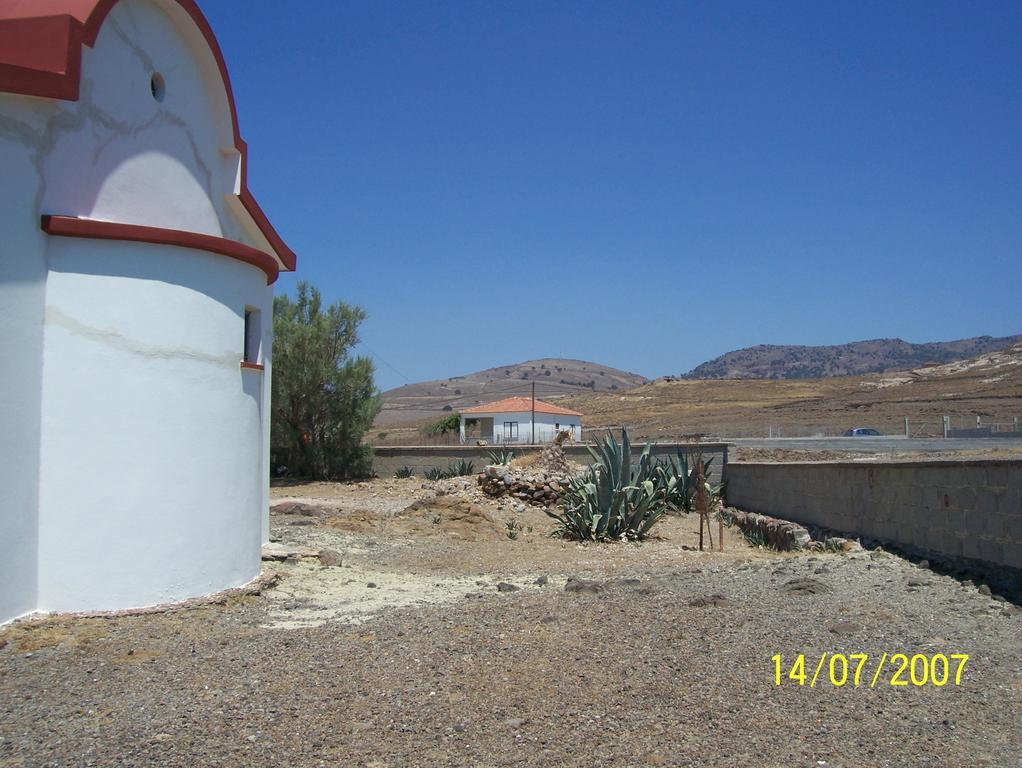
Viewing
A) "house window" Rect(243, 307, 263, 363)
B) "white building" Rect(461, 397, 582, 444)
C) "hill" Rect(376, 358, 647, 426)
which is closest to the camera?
"house window" Rect(243, 307, 263, 363)

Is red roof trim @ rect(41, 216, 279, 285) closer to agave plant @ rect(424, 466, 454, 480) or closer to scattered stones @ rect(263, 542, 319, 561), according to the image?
scattered stones @ rect(263, 542, 319, 561)

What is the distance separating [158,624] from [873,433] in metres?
50.0

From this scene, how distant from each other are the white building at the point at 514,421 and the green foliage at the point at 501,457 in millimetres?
23935

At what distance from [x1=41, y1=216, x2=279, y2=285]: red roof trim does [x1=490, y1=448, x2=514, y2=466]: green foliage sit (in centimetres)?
1738

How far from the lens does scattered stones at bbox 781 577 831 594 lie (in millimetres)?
8227

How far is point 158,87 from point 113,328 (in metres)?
2.50

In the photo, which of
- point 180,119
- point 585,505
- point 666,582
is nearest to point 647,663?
point 666,582

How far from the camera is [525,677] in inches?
227

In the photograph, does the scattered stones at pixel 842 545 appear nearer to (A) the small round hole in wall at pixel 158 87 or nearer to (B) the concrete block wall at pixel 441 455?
(A) the small round hole in wall at pixel 158 87

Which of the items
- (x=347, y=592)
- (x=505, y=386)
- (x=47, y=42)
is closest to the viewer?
(x=47, y=42)

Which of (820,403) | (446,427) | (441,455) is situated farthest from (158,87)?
(820,403)

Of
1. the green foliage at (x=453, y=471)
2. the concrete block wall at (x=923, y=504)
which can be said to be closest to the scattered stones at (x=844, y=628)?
the concrete block wall at (x=923, y=504)

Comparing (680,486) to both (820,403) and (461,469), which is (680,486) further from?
(820,403)
